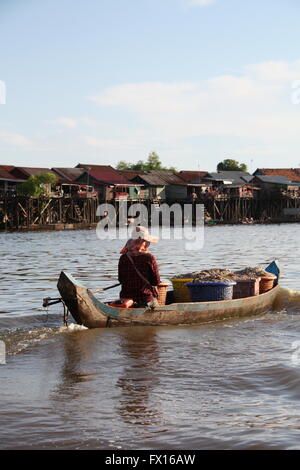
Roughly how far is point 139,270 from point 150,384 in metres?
2.72

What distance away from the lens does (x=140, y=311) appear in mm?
8539

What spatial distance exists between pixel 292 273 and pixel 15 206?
34.9m

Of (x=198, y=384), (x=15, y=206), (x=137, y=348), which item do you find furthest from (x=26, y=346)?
(x=15, y=206)

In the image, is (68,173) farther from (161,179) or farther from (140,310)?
(140,310)

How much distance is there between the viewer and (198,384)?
19.7 ft

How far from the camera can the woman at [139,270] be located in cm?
855

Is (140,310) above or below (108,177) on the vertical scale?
below

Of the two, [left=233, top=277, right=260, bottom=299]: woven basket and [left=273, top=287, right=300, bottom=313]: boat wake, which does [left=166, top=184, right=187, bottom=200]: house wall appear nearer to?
[left=273, top=287, right=300, bottom=313]: boat wake

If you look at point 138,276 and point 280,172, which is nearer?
point 138,276

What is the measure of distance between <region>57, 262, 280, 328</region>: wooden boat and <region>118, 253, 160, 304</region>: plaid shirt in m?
0.24

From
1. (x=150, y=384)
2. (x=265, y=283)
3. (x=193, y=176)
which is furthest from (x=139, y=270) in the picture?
(x=193, y=176)

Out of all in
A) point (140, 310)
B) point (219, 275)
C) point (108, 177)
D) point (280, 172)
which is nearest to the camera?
point (140, 310)

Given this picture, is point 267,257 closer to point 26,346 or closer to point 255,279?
point 255,279
